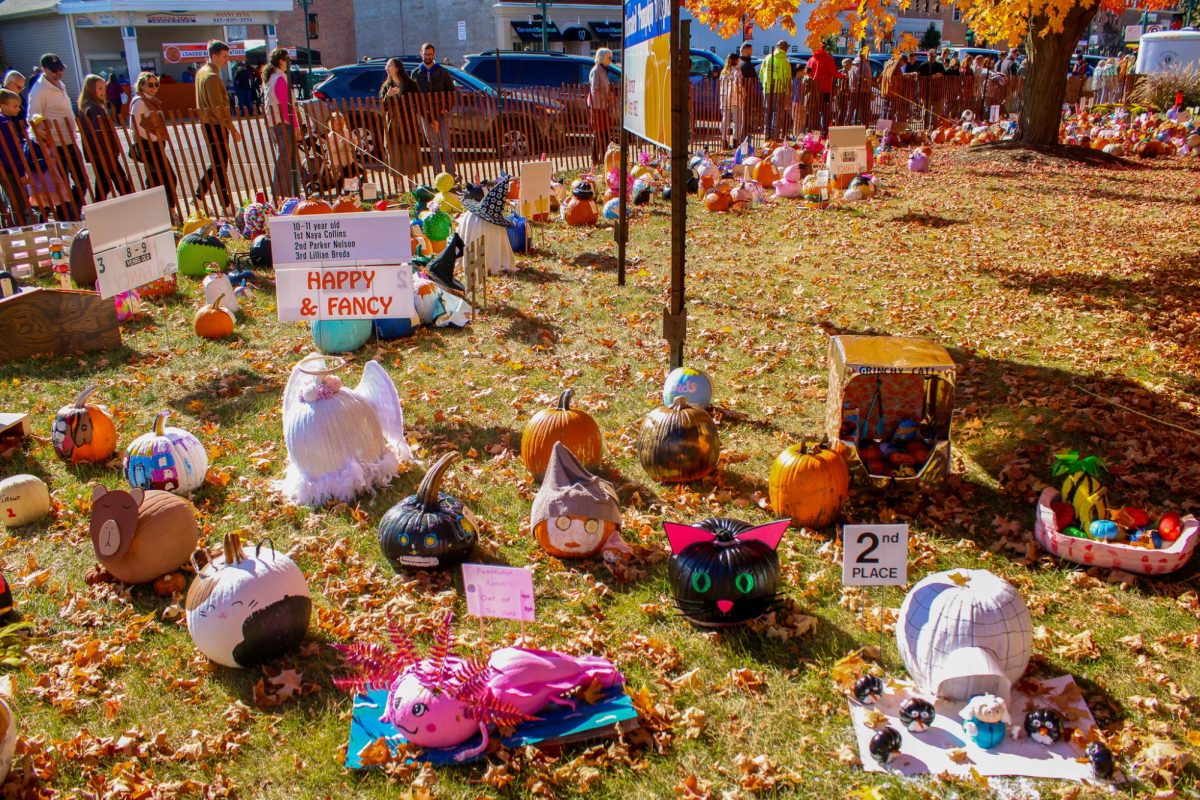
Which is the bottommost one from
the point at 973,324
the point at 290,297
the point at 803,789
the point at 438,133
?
the point at 803,789

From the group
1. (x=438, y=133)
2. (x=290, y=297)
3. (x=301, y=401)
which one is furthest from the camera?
(x=438, y=133)

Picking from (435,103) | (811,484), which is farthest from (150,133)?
(811,484)

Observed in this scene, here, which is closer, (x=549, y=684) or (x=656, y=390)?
(x=549, y=684)

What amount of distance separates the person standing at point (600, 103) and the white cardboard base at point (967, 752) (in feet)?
54.2

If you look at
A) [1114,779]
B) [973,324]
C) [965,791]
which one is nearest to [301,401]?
[965,791]

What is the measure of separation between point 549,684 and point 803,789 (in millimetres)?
1139

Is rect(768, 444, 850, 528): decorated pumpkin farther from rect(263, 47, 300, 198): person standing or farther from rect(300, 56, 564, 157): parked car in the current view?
rect(300, 56, 564, 157): parked car

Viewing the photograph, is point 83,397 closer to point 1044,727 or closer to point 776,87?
point 1044,727

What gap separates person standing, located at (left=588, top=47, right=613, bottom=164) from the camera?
1922cm

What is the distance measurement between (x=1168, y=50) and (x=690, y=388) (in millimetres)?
32679

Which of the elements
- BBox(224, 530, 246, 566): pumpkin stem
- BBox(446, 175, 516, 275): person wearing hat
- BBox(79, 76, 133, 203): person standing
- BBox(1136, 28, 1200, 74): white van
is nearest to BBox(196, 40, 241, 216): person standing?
BBox(79, 76, 133, 203): person standing

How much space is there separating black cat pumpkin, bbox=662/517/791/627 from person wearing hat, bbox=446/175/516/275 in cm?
584

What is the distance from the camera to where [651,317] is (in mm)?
9875

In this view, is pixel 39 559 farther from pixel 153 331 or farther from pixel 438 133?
pixel 438 133
